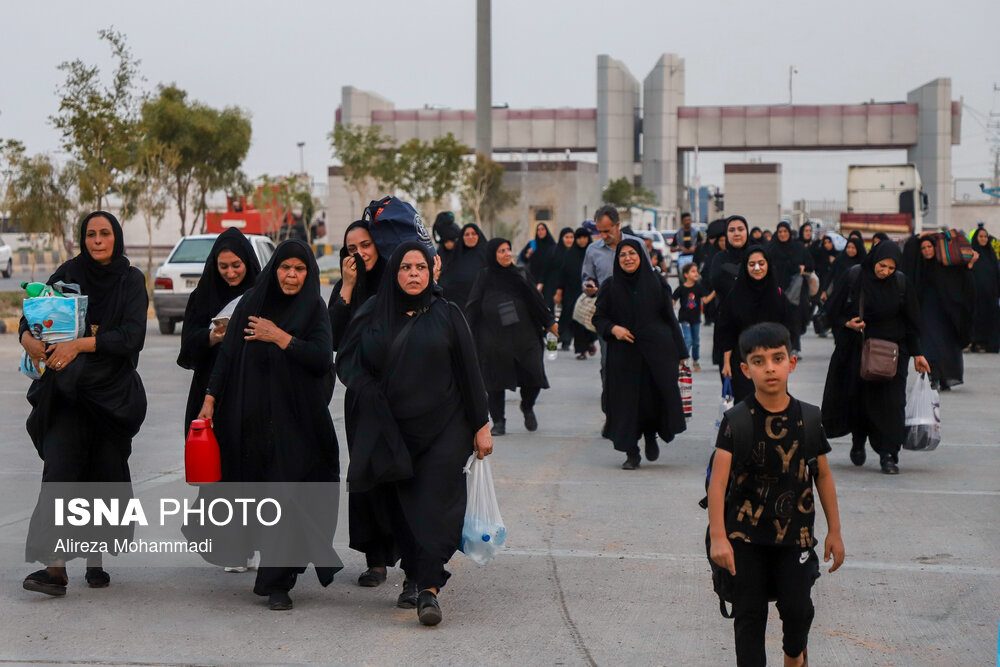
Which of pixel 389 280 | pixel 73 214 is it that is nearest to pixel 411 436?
pixel 389 280

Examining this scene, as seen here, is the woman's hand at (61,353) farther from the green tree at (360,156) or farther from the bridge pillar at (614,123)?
the bridge pillar at (614,123)

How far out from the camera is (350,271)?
21.8 ft

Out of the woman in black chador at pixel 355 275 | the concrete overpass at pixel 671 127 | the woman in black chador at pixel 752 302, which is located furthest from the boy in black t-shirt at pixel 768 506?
the concrete overpass at pixel 671 127

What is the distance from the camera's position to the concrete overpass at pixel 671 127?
75.9 meters

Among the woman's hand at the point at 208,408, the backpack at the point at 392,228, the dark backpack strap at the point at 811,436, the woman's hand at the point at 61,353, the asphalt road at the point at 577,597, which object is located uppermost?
the backpack at the point at 392,228

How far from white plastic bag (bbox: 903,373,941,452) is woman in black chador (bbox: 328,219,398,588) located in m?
4.62

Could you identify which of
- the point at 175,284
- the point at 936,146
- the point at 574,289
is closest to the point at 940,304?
the point at 574,289

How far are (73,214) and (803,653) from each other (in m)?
31.1

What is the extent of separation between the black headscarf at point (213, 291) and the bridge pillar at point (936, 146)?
71.7 meters

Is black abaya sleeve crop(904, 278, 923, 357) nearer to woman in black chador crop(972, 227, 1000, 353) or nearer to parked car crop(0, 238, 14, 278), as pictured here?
woman in black chador crop(972, 227, 1000, 353)

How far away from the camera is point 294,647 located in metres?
5.46

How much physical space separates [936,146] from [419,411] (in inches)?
2903

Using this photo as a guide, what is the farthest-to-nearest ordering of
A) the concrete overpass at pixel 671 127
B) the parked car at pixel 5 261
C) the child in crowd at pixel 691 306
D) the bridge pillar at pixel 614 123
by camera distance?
→ the bridge pillar at pixel 614 123
the concrete overpass at pixel 671 127
the parked car at pixel 5 261
the child in crowd at pixel 691 306

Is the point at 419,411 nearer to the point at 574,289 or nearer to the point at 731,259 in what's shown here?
the point at 731,259
